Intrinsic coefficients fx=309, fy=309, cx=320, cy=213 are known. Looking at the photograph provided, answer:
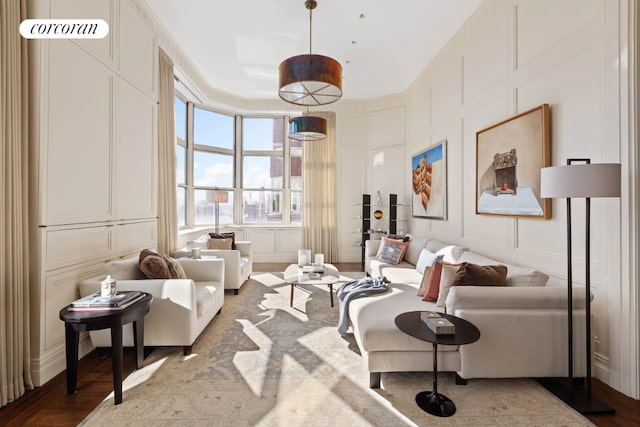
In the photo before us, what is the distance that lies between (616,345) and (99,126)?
455cm

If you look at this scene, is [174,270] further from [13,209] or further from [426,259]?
[426,259]

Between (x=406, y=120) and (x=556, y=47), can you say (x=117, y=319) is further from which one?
(x=406, y=120)

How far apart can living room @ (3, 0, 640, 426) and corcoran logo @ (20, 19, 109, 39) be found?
0.23 ft

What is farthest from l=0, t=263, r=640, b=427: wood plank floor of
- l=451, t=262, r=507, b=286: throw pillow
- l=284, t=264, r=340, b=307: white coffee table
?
l=284, t=264, r=340, b=307: white coffee table

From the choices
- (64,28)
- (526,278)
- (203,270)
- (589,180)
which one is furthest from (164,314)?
(589,180)

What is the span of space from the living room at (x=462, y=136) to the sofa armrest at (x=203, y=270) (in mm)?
664

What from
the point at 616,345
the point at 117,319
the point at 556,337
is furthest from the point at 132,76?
the point at 616,345

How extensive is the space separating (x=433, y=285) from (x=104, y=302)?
266 centimetres

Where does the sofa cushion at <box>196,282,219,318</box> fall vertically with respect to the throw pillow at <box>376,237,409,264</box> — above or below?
below

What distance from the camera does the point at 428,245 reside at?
4527mm

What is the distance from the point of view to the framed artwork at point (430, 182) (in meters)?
4.68

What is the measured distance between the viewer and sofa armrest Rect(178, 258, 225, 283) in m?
3.53

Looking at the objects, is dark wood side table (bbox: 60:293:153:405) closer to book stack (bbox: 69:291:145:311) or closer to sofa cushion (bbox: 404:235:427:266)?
book stack (bbox: 69:291:145:311)

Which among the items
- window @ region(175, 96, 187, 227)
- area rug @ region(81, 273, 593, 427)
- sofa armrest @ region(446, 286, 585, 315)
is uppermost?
window @ region(175, 96, 187, 227)
